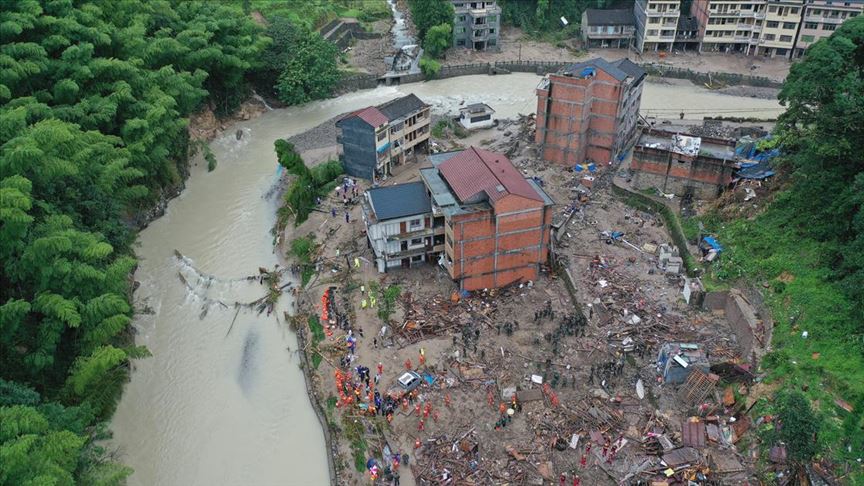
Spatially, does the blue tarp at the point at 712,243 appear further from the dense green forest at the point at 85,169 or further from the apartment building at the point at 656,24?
the apartment building at the point at 656,24

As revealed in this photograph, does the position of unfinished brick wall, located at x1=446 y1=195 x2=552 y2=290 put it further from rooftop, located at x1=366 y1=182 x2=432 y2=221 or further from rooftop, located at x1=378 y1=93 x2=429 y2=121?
rooftop, located at x1=378 y1=93 x2=429 y2=121

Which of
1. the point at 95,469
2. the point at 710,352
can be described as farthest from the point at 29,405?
the point at 710,352

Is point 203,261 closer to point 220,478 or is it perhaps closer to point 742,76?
point 220,478

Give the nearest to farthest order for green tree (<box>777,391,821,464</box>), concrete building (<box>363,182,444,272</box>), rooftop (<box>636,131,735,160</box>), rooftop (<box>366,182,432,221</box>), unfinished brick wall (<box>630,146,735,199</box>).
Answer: green tree (<box>777,391,821,464</box>), rooftop (<box>366,182,432,221</box>), concrete building (<box>363,182,444,272</box>), unfinished brick wall (<box>630,146,735,199</box>), rooftop (<box>636,131,735,160</box>)

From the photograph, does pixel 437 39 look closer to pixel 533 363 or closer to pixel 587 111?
pixel 587 111

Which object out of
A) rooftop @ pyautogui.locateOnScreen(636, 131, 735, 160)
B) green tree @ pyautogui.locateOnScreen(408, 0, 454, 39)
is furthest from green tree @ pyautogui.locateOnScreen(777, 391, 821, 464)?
green tree @ pyautogui.locateOnScreen(408, 0, 454, 39)

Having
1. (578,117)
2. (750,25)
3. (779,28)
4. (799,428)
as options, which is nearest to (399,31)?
(750,25)
